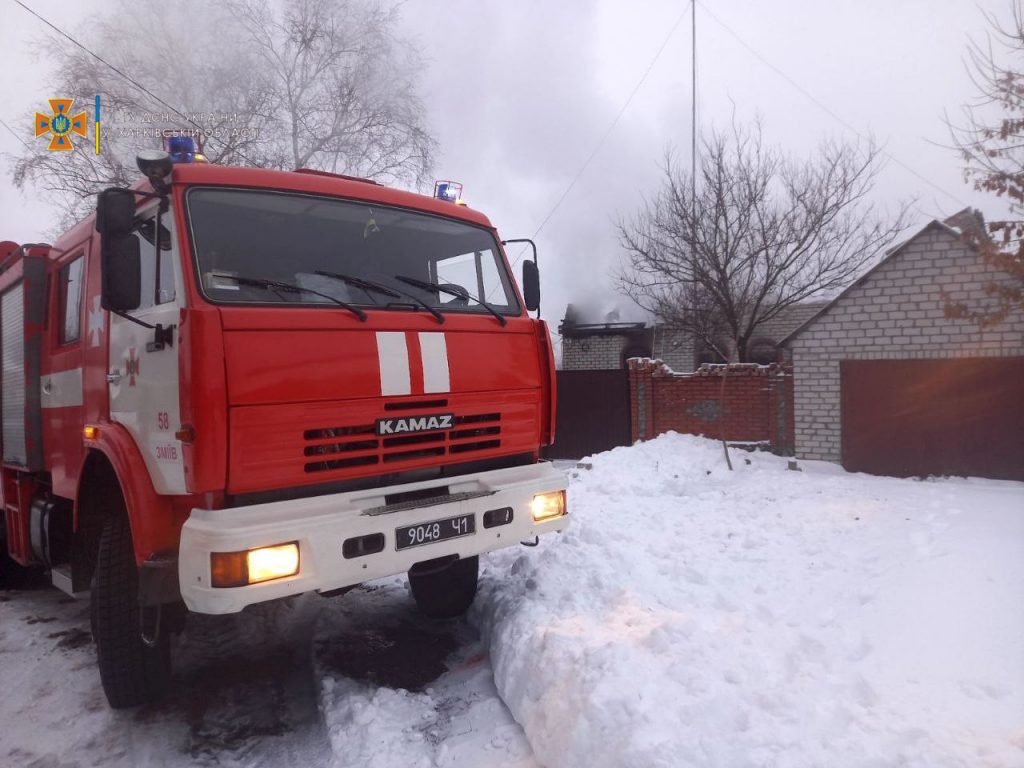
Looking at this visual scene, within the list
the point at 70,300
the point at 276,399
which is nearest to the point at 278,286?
the point at 276,399

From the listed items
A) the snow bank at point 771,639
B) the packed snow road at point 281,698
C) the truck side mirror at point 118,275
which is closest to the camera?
the snow bank at point 771,639

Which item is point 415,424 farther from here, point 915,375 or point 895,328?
point 895,328

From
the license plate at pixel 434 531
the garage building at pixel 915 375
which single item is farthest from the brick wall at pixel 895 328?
the license plate at pixel 434 531

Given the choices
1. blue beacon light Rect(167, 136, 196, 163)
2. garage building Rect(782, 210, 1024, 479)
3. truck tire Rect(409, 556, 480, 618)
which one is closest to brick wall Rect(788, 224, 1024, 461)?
garage building Rect(782, 210, 1024, 479)

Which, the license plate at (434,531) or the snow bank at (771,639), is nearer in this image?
the snow bank at (771,639)

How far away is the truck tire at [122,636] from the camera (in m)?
3.43

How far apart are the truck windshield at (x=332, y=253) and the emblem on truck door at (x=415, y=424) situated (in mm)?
598

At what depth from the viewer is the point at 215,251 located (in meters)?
3.07

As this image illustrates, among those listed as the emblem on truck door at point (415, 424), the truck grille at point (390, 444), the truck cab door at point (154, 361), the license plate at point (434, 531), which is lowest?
the license plate at point (434, 531)

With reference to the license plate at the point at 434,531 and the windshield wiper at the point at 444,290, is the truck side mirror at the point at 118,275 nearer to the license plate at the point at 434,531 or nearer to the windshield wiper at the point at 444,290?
the windshield wiper at the point at 444,290

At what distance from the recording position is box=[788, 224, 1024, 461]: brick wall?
823 cm

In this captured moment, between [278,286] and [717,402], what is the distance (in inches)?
358

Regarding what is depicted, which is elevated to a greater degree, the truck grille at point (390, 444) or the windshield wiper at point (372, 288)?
the windshield wiper at point (372, 288)

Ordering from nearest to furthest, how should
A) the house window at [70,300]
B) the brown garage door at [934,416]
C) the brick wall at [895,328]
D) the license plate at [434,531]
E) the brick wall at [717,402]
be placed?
the license plate at [434,531] < the house window at [70,300] < the brown garage door at [934,416] < the brick wall at [895,328] < the brick wall at [717,402]
